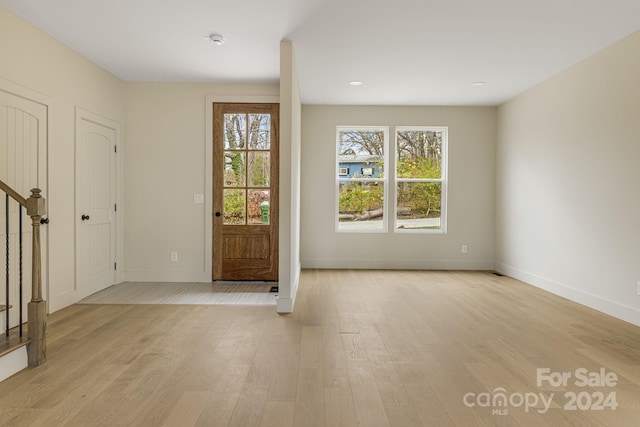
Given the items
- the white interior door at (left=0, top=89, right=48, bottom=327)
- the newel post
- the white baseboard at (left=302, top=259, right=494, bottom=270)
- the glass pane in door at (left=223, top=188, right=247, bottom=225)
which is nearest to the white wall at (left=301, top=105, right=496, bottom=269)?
the white baseboard at (left=302, top=259, right=494, bottom=270)

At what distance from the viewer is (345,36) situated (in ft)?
12.6

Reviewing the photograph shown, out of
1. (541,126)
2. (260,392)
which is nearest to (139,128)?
(260,392)

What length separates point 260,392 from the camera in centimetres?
226

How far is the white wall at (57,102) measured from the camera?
3.48m

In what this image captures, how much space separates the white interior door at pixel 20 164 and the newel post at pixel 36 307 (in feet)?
3.00

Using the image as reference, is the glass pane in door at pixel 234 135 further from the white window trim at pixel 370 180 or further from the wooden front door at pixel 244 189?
the white window trim at pixel 370 180

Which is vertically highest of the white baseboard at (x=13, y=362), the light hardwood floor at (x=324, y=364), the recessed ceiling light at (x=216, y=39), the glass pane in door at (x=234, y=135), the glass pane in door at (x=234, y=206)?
the recessed ceiling light at (x=216, y=39)

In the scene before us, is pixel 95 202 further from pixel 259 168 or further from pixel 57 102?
pixel 259 168

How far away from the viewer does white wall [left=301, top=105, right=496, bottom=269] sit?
253 inches

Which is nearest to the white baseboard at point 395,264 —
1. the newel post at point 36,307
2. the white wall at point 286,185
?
the white wall at point 286,185

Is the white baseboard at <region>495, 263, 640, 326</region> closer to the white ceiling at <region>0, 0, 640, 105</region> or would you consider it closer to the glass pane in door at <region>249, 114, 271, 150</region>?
the white ceiling at <region>0, 0, 640, 105</region>

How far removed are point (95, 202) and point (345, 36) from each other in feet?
11.4

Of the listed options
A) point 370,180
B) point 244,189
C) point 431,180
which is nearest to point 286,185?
point 244,189

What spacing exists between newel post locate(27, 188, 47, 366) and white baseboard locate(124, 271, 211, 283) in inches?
107
